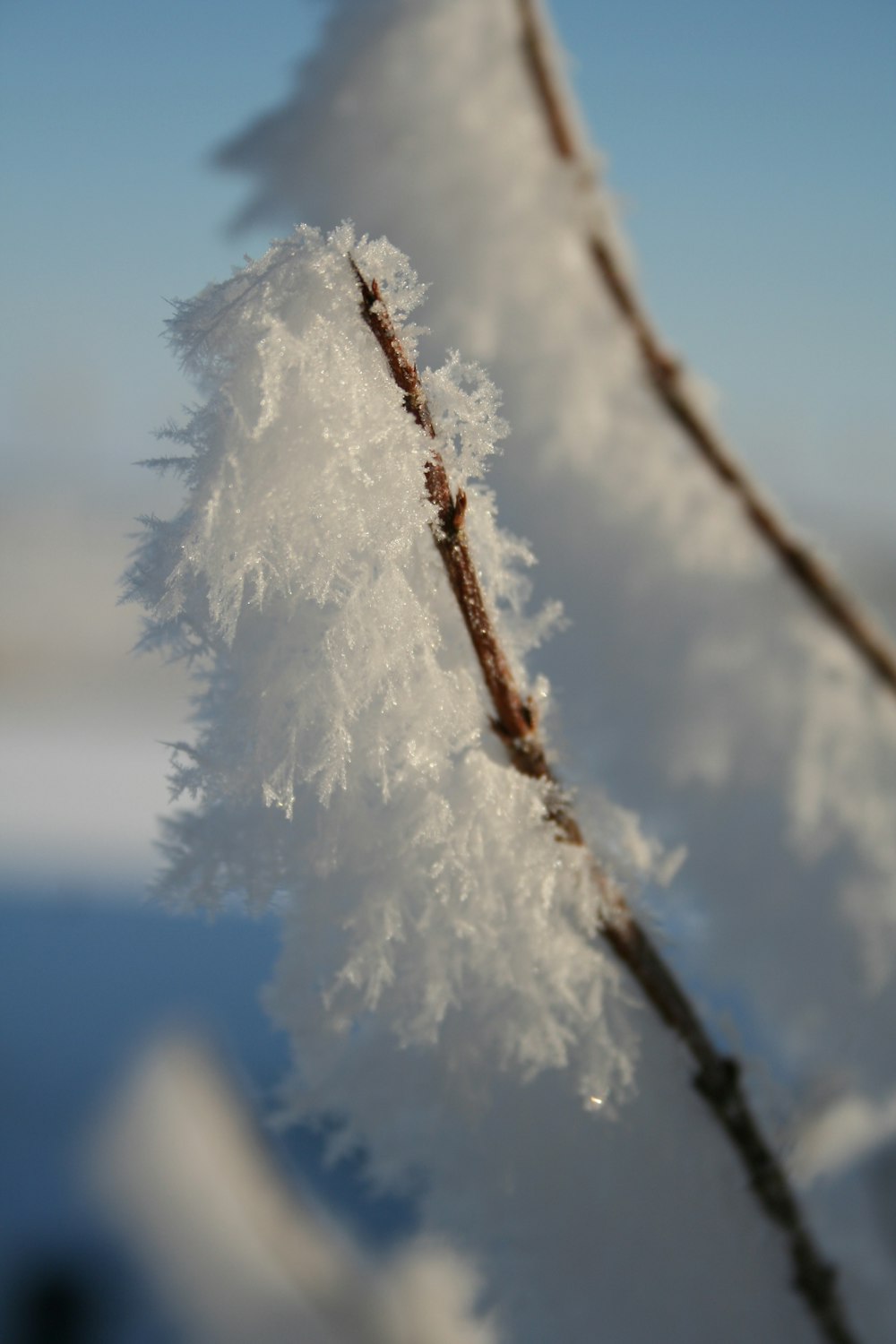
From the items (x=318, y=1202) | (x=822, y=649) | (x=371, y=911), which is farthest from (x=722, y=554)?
(x=318, y=1202)

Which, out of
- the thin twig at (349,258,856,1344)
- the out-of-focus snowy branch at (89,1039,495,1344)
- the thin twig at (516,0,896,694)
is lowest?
the out-of-focus snowy branch at (89,1039,495,1344)

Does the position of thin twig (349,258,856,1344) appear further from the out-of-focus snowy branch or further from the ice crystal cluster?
the out-of-focus snowy branch

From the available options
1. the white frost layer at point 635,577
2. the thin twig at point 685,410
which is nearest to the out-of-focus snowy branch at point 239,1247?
the white frost layer at point 635,577

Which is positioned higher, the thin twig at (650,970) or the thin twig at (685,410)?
the thin twig at (685,410)

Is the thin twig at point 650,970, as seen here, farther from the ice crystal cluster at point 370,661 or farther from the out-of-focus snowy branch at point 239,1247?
the out-of-focus snowy branch at point 239,1247

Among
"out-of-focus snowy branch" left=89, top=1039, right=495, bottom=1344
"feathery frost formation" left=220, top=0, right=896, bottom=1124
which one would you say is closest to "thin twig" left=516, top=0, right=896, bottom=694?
"feathery frost formation" left=220, top=0, right=896, bottom=1124

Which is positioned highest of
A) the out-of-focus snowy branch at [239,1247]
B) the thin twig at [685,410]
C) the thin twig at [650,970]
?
the thin twig at [685,410]

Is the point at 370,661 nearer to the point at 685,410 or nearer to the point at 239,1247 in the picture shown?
the point at 685,410
